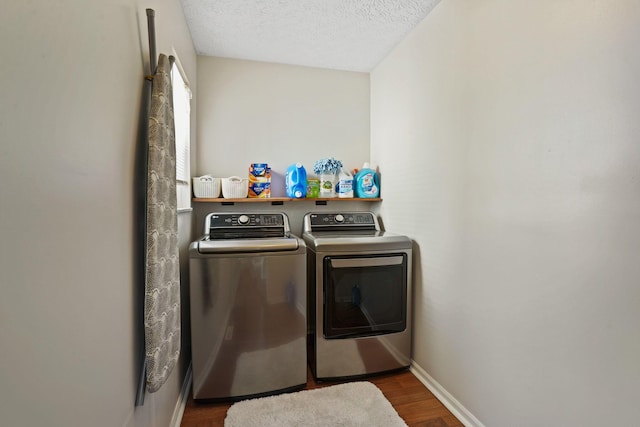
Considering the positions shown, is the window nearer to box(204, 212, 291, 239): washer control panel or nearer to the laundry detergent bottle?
box(204, 212, 291, 239): washer control panel

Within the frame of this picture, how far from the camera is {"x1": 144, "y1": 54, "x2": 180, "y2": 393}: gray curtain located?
0.98 metres

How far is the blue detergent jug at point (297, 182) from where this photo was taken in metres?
2.32

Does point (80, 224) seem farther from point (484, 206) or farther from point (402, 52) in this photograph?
point (402, 52)

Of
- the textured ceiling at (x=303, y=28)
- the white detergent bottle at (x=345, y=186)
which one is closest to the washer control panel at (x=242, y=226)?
the white detergent bottle at (x=345, y=186)

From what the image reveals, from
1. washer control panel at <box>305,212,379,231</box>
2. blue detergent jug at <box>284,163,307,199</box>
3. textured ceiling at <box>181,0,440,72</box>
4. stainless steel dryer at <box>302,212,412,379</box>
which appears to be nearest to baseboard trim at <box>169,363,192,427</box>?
stainless steel dryer at <box>302,212,412,379</box>

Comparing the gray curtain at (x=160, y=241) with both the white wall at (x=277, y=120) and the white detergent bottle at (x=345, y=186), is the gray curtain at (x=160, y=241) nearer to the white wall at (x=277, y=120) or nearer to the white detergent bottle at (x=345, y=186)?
the white wall at (x=277, y=120)

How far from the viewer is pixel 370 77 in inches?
106

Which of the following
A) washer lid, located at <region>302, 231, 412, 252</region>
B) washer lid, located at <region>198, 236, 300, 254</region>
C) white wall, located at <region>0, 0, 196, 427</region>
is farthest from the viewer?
washer lid, located at <region>302, 231, 412, 252</region>

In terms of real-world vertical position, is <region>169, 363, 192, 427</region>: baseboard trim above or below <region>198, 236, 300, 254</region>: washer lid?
below

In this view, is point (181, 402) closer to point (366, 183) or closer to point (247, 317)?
point (247, 317)

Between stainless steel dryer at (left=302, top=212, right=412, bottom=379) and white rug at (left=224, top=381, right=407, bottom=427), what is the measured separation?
6.1 inches

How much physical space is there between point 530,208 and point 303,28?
1.76 m

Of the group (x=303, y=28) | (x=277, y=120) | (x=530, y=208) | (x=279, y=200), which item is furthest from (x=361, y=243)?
(x=303, y=28)

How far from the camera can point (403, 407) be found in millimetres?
1707
